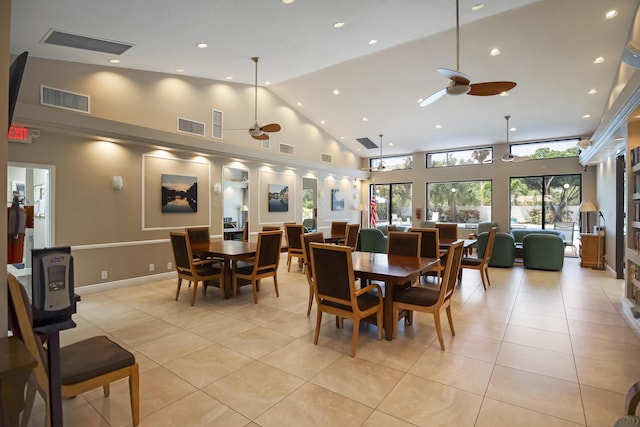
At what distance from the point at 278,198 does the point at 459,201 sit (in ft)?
20.3

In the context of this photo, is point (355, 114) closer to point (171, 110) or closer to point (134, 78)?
point (171, 110)

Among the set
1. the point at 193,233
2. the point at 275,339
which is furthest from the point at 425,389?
the point at 193,233

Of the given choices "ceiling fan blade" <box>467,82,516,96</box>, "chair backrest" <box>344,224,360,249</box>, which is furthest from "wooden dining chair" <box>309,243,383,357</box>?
"chair backrest" <box>344,224,360,249</box>

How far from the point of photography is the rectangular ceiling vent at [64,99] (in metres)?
4.84

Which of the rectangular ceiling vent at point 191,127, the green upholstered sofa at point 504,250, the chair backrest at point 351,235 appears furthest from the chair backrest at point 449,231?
the rectangular ceiling vent at point 191,127

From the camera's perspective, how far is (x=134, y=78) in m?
5.88

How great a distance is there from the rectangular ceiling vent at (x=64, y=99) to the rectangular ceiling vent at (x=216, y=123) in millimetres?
2386

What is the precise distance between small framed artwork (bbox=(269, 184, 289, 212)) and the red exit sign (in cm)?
504

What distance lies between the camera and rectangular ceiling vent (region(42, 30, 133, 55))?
160 inches

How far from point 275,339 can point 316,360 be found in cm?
64

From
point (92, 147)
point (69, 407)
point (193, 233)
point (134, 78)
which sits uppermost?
point (134, 78)

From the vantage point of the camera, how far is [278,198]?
29.6 feet

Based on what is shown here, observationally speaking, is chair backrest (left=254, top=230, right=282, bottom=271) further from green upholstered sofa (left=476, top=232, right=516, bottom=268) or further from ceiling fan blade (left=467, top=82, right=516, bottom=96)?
green upholstered sofa (left=476, top=232, right=516, bottom=268)

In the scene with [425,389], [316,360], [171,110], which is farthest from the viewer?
[171,110]
